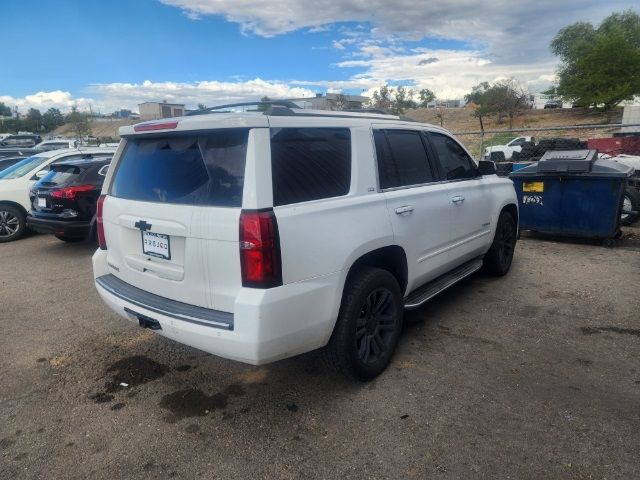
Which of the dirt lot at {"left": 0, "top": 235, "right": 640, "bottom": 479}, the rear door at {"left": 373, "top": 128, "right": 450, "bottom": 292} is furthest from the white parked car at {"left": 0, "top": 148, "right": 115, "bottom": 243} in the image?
the rear door at {"left": 373, "top": 128, "right": 450, "bottom": 292}

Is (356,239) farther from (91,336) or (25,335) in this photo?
(25,335)

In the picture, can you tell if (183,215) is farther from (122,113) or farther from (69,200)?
(122,113)

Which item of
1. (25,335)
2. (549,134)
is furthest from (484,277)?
(549,134)

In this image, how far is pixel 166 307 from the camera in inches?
116

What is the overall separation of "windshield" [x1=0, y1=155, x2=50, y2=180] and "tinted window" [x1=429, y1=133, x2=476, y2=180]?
7.94 m

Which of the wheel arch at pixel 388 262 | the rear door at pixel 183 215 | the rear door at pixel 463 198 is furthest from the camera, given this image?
the rear door at pixel 463 198

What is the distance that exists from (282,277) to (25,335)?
10.2 feet

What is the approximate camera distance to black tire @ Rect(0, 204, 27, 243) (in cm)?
854

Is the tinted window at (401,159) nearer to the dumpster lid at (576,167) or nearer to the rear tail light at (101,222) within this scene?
the rear tail light at (101,222)

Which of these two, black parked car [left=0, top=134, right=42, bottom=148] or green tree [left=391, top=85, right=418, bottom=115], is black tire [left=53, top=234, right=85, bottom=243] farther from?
green tree [left=391, top=85, right=418, bottom=115]

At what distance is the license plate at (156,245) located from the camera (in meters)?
2.89

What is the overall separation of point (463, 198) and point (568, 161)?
3.78m

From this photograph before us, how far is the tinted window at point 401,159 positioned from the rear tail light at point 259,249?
119cm

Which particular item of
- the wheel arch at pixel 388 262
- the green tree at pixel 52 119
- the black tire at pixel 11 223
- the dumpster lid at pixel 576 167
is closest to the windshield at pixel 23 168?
the black tire at pixel 11 223
